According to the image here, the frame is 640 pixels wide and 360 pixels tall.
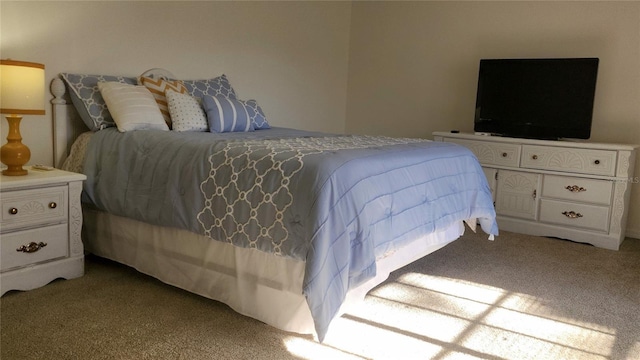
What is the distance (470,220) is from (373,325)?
1.21 meters

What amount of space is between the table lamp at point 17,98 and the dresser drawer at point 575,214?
3.36 m

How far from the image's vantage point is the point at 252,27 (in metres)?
4.25

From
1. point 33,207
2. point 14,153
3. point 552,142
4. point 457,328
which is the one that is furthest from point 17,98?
point 552,142

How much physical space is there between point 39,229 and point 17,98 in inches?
24.6

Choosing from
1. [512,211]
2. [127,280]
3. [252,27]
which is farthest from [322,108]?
[127,280]

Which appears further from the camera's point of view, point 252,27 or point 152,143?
point 252,27

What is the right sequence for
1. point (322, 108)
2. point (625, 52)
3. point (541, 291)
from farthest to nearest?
point (322, 108), point (625, 52), point (541, 291)

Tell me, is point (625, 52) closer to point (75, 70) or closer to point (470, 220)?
point (470, 220)

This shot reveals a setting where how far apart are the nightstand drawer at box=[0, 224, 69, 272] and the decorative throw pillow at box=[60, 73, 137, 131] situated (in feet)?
2.21

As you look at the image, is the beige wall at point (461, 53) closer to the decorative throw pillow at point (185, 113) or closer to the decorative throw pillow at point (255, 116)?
the decorative throw pillow at point (255, 116)

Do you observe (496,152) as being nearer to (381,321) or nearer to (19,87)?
(381,321)

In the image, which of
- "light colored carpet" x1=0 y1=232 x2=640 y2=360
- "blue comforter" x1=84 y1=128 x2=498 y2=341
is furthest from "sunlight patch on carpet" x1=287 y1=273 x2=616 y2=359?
"blue comforter" x1=84 y1=128 x2=498 y2=341

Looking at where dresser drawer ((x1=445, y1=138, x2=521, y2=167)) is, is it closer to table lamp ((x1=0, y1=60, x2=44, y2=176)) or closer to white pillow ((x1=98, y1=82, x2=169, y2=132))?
white pillow ((x1=98, y1=82, x2=169, y2=132))

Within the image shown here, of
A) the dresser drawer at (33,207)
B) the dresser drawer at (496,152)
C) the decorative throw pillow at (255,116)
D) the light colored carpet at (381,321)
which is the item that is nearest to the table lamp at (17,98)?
the dresser drawer at (33,207)
